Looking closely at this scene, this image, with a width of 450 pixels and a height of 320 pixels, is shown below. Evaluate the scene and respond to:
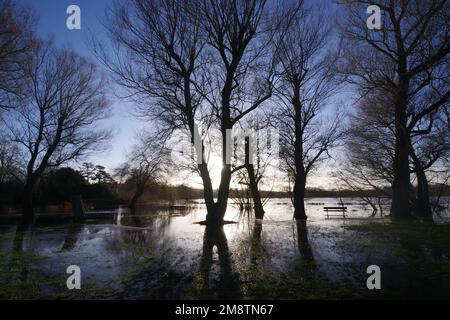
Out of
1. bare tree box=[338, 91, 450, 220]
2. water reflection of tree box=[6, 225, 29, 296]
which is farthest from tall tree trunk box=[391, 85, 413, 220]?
water reflection of tree box=[6, 225, 29, 296]

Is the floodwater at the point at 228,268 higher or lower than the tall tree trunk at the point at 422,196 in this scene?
lower

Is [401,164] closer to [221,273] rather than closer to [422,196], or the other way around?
[422,196]

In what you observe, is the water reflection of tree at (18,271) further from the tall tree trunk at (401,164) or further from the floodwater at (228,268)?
the tall tree trunk at (401,164)

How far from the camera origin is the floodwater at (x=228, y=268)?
198 inches

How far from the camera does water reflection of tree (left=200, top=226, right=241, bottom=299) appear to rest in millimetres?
5004

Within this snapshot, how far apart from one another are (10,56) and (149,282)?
12.6 m

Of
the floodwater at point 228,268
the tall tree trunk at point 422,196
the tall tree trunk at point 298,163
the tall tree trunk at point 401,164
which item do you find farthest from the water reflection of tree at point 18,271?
the tall tree trunk at point 422,196

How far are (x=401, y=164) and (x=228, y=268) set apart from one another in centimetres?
1304

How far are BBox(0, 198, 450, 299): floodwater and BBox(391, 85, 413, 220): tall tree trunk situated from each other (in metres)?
7.17

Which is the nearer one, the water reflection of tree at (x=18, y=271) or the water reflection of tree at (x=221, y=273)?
the water reflection of tree at (x=221, y=273)

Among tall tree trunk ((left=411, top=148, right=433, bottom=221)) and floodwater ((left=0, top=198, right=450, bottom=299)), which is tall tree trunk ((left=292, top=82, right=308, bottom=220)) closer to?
tall tree trunk ((left=411, top=148, right=433, bottom=221))

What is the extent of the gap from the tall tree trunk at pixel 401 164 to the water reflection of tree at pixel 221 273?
430 inches
